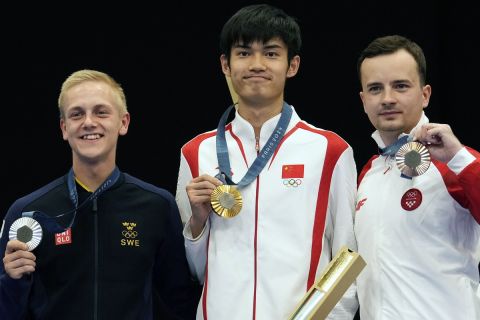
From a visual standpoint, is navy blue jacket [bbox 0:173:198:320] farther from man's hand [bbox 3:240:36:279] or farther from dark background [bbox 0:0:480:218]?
dark background [bbox 0:0:480:218]

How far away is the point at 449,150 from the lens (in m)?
2.74

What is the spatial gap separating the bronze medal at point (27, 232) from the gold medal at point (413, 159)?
3.88 feet

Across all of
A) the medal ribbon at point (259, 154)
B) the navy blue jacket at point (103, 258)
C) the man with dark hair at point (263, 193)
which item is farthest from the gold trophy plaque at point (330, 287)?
the navy blue jacket at point (103, 258)

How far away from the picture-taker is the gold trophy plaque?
263 cm

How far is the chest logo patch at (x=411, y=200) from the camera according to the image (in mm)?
2879

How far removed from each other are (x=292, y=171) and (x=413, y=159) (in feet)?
1.42

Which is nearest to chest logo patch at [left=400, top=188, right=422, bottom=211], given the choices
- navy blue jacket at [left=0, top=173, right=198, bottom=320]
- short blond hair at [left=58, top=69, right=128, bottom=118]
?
navy blue jacket at [left=0, top=173, right=198, bottom=320]

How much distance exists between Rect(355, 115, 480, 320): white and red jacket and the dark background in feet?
5.30

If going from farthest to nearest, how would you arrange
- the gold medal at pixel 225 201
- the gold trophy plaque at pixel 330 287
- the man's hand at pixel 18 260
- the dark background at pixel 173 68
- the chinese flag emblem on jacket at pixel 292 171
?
the dark background at pixel 173 68 → the chinese flag emblem on jacket at pixel 292 171 → the gold medal at pixel 225 201 → the man's hand at pixel 18 260 → the gold trophy plaque at pixel 330 287

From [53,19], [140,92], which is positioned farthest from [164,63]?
[53,19]

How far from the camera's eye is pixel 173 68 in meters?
4.47

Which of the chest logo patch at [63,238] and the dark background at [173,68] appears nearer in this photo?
the chest logo patch at [63,238]

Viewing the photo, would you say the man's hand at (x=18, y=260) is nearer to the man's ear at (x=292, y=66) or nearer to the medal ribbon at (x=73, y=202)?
the medal ribbon at (x=73, y=202)

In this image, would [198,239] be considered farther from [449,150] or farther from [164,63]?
[164,63]
